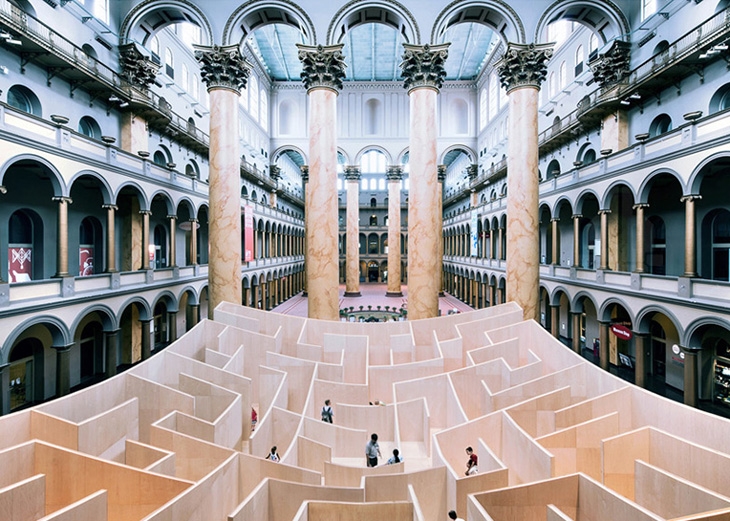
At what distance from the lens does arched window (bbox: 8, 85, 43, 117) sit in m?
14.3

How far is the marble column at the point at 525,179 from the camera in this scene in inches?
569

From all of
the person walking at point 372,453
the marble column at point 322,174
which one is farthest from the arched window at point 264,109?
the person walking at point 372,453

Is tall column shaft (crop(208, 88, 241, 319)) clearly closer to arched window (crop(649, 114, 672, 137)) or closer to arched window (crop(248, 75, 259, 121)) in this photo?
arched window (crop(649, 114, 672, 137))

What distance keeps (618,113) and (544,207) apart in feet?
23.1

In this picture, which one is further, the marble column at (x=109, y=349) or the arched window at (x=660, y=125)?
the arched window at (x=660, y=125)

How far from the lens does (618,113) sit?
1898 cm

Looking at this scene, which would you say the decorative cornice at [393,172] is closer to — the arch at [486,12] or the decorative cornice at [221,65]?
the arch at [486,12]

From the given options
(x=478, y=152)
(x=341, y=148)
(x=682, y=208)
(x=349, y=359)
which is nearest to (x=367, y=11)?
(x=349, y=359)

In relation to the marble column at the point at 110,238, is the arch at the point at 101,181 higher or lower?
higher

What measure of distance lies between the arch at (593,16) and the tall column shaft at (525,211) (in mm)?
2840

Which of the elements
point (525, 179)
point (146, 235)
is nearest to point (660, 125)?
point (525, 179)

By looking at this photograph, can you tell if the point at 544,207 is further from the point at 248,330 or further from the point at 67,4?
the point at 67,4

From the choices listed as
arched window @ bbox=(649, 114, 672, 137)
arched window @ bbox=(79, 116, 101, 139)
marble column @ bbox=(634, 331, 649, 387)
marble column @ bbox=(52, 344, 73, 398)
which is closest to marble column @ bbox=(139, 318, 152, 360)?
marble column @ bbox=(52, 344, 73, 398)

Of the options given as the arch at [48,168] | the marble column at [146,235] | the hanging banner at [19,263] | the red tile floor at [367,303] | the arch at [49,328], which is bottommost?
the red tile floor at [367,303]
